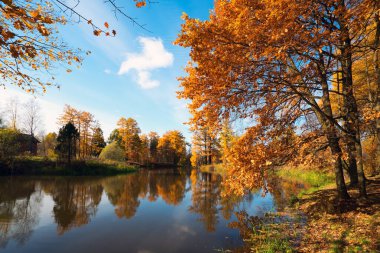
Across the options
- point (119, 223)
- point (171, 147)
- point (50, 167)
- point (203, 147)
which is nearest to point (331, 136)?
point (119, 223)

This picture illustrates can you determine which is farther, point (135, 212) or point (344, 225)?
point (135, 212)

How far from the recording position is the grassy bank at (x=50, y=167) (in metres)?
27.9

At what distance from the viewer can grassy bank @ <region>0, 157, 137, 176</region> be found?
27.9 meters

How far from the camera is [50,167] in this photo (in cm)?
2998

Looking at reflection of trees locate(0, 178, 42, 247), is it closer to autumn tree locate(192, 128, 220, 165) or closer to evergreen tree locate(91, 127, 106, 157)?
evergreen tree locate(91, 127, 106, 157)

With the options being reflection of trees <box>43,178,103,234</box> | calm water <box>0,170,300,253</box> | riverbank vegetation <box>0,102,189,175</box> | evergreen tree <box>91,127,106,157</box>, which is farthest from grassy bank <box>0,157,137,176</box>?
evergreen tree <box>91,127,106,157</box>

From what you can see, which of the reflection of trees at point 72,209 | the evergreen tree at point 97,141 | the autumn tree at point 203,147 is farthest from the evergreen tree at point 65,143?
the autumn tree at point 203,147

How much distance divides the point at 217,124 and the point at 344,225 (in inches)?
189

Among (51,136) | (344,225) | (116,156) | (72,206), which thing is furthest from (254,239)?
(51,136)

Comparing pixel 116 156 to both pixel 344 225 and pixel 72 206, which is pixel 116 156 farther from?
pixel 344 225

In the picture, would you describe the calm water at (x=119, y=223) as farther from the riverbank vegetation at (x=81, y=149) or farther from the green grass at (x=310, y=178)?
the riverbank vegetation at (x=81, y=149)

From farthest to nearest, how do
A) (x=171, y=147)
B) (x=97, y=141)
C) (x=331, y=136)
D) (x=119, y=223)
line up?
(x=171, y=147)
(x=97, y=141)
(x=119, y=223)
(x=331, y=136)

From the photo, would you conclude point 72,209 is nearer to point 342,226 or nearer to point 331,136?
point 342,226

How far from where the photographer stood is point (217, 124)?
25.0 feet
